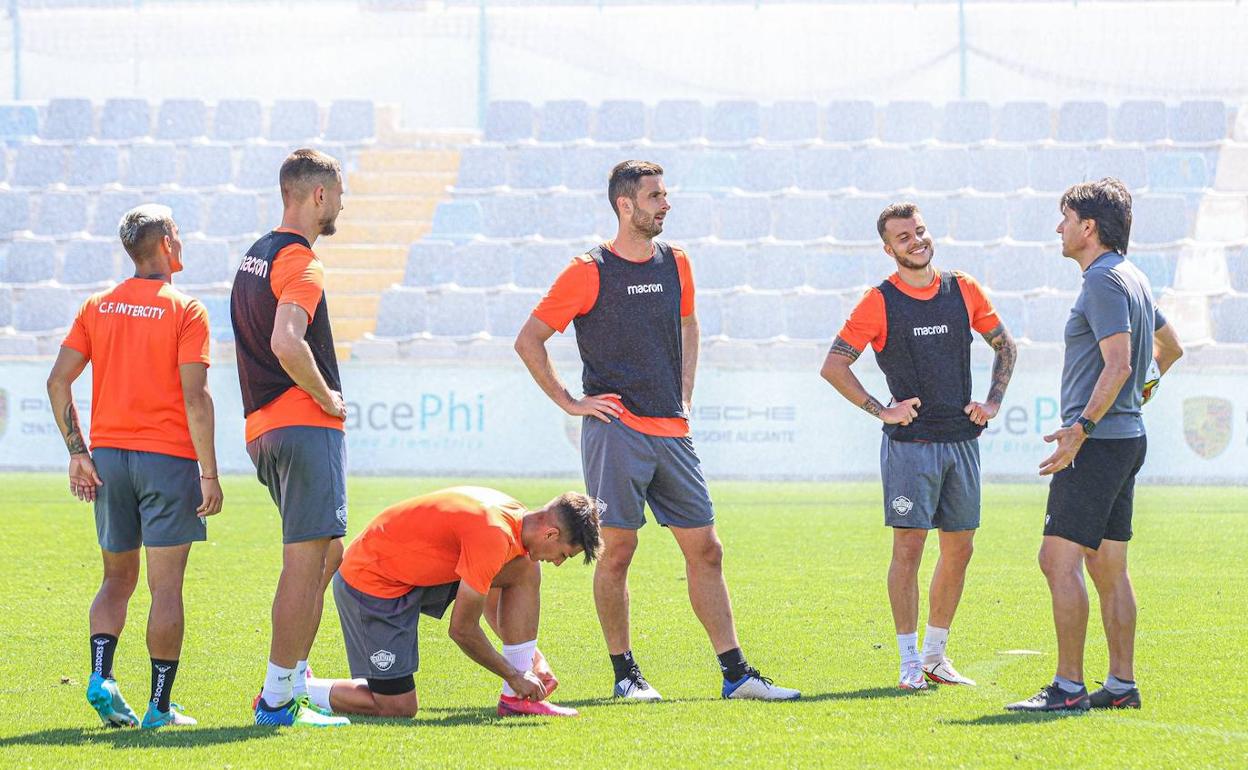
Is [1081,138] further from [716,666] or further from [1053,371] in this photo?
[716,666]

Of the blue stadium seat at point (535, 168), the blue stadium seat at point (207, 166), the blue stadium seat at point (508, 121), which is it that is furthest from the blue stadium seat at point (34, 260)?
the blue stadium seat at point (508, 121)

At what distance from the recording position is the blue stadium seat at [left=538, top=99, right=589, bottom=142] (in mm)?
25578

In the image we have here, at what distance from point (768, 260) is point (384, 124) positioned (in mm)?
7830

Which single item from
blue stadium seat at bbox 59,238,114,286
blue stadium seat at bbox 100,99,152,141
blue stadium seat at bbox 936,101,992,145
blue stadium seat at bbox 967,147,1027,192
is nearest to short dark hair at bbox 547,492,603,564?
blue stadium seat at bbox 59,238,114,286

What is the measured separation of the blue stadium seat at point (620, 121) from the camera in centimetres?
2548

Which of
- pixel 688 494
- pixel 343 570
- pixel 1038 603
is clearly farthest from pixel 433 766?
pixel 1038 603

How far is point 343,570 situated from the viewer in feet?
19.9

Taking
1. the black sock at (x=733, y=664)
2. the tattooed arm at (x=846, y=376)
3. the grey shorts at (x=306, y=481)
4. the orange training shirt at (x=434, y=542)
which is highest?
the tattooed arm at (x=846, y=376)

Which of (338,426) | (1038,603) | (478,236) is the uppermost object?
(478,236)

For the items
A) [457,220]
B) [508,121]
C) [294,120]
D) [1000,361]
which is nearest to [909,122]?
[508,121]

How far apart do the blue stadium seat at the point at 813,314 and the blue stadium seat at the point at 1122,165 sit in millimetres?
5320

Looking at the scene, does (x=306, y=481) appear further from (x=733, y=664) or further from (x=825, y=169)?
(x=825, y=169)

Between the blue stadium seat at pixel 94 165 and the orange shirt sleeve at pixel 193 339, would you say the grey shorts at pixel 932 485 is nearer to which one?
the orange shirt sleeve at pixel 193 339

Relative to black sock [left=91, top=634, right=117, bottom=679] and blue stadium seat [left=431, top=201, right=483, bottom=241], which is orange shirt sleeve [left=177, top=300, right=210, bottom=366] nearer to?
black sock [left=91, top=634, right=117, bottom=679]
